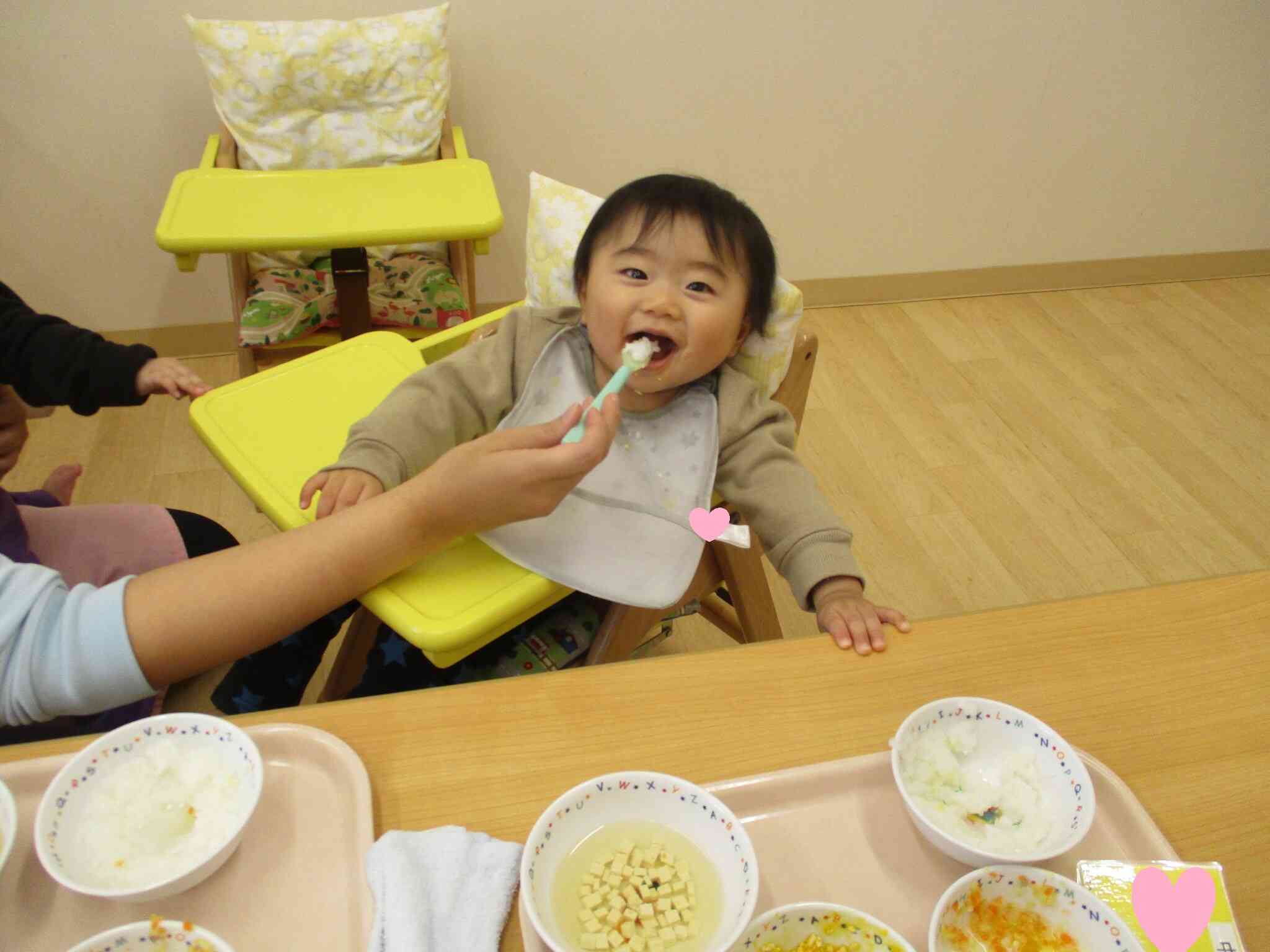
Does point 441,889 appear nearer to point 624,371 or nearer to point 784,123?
point 624,371

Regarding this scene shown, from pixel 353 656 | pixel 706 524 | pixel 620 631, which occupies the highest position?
pixel 706 524

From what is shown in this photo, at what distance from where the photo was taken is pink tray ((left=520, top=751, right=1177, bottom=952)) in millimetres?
688

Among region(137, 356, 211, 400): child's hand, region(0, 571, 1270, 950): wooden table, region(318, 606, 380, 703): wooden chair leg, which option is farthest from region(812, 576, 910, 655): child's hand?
region(137, 356, 211, 400): child's hand

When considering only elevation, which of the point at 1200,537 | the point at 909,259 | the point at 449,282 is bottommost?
the point at 1200,537

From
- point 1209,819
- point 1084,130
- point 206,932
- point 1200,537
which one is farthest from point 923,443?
point 206,932

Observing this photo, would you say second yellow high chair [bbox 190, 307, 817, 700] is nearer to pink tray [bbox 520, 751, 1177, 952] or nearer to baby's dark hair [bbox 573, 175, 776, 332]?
baby's dark hair [bbox 573, 175, 776, 332]

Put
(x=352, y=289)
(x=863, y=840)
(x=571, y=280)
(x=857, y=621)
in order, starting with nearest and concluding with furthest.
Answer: (x=863, y=840) → (x=857, y=621) → (x=571, y=280) → (x=352, y=289)

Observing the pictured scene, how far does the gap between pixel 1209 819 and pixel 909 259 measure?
2617 millimetres

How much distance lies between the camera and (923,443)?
2525 mm

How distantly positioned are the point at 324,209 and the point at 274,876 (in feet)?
4.27

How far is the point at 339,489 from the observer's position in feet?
3.40

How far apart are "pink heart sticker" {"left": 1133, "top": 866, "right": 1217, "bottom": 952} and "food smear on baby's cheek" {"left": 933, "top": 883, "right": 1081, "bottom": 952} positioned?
0.08 meters

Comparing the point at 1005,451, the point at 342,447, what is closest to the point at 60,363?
the point at 342,447

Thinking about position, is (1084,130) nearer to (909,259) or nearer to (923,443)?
(909,259)
